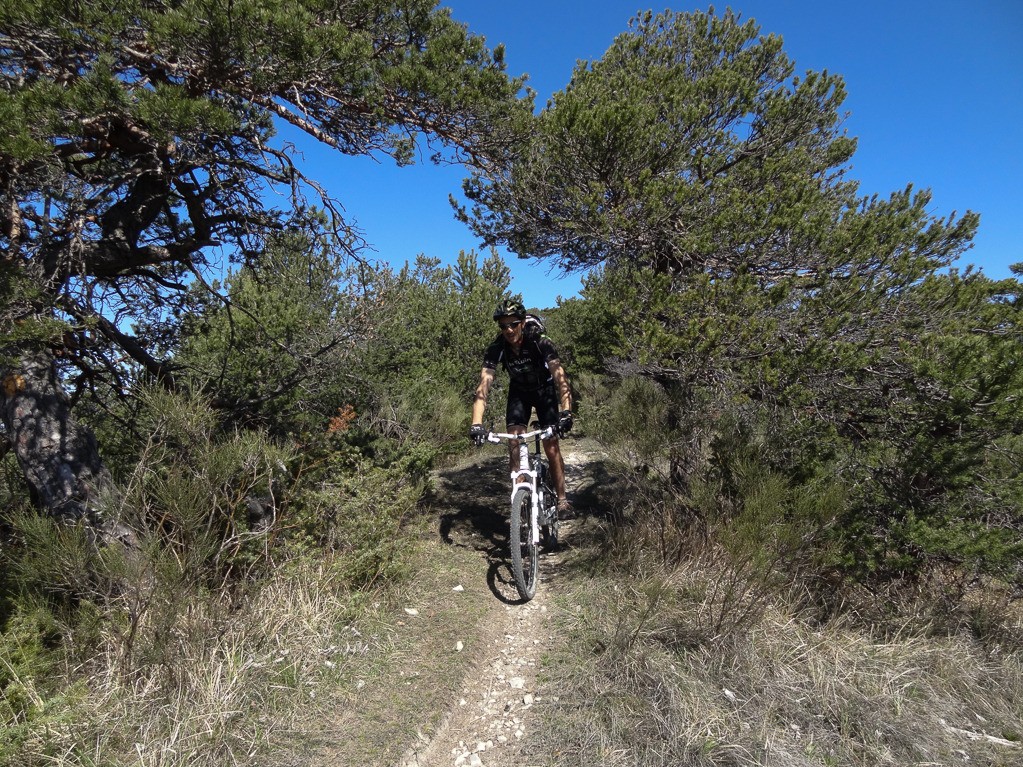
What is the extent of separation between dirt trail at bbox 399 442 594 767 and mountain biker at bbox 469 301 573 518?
2.74ft

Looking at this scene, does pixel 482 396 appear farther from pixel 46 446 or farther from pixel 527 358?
pixel 46 446

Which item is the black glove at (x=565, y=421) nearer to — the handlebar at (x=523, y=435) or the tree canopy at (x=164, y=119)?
the handlebar at (x=523, y=435)

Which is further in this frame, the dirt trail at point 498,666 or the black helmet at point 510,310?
the black helmet at point 510,310

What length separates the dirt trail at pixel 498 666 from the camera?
2480 mm

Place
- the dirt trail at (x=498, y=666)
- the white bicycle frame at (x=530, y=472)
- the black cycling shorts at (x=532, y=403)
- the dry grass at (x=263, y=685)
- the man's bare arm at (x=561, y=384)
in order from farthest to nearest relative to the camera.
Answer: the black cycling shorts at (x=532, y=403) < the man's bare arm at (x=561, y=384) < the white bicycle frame at (x=530, y=472) < the dirt trail at (x=498, y=666) < the dry grass at (x=263, y=685)

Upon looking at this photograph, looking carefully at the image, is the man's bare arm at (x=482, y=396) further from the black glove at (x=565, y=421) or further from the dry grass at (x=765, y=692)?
the dry grass at (x=765, y=692)

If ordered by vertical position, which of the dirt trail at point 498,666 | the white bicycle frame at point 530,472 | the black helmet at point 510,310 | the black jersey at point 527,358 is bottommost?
the dirt trail at point 498,666

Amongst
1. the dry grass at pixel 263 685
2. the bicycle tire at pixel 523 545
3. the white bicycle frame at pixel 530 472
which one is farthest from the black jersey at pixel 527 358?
the dry grass at pixel 263 685

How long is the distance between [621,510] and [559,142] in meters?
3.49

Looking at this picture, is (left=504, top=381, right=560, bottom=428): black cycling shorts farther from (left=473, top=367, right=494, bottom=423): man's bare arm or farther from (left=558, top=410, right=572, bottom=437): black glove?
(left=558, top=410, right=572, bottom=437): black glove

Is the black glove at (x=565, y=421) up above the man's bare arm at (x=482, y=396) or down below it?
below

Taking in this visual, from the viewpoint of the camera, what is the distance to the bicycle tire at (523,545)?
3713 millimetres

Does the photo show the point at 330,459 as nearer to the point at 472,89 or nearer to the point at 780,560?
the point at 472,89

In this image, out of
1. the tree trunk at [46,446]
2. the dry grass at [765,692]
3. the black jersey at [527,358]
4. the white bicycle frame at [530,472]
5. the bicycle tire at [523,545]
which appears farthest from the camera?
the black jersey at [527,358]
